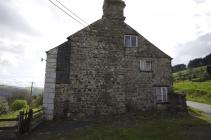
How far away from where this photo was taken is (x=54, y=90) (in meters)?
18.0

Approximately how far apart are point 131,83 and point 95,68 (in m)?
3.97

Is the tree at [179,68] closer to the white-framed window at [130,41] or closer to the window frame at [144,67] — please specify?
the window frame at [144,67]

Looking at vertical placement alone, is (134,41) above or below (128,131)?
above

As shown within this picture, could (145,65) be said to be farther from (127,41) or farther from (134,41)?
(127,41)

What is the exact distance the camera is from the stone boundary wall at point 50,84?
17.7 metres

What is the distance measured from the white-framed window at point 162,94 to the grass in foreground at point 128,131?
12.2 ft

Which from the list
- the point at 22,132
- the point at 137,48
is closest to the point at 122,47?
the point at 137,48

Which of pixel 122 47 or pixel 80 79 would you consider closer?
pixel 80 79

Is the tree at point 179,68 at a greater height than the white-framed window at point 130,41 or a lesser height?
greater

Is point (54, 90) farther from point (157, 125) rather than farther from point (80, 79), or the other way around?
point (157, 125)

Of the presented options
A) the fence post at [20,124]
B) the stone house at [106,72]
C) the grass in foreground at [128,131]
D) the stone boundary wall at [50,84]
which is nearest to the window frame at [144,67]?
the stone house at [106,72]

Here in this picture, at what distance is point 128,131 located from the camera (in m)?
13.2

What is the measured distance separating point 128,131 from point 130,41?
34.0 feet

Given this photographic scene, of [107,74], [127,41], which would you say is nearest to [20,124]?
[107,74]
